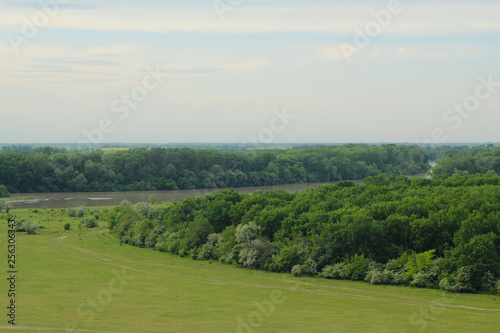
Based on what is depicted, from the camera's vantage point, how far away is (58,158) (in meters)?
111

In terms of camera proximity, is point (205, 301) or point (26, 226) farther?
point (26, 226)

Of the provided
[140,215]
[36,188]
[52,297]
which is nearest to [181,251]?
[140,215]

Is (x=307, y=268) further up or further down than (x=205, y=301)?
further up

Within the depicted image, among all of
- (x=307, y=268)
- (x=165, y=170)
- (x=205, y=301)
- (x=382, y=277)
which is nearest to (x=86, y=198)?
(x=165, y=170)

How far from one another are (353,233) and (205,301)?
1299 centimetres

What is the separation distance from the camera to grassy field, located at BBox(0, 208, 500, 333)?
24953 millimetres

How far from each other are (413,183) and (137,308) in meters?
33.9

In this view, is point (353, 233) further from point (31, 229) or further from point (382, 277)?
point (31, 229)

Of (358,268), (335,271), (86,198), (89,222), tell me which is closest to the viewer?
(358,268)

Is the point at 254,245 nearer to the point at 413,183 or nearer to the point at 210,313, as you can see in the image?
the point at 210,313

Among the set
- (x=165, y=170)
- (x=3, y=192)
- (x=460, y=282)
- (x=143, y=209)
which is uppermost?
(x=165, y=170)

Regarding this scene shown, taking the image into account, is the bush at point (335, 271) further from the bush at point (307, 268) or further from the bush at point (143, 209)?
the bush at point (143, 209)

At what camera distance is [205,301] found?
98.6ft

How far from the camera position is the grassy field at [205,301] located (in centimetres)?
2495
